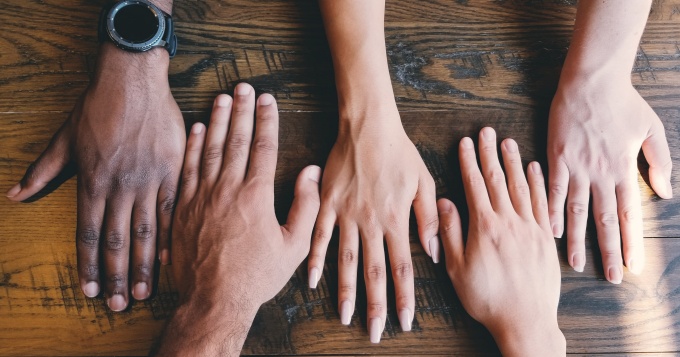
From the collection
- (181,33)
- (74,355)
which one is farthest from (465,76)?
(74,355)

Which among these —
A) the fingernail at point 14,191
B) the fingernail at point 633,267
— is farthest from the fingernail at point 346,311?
the fingernail at point 14,191

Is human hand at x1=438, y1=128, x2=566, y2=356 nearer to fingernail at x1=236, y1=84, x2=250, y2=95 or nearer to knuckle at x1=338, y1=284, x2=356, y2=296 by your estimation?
knuckle at x1=338, y1=284, x2=356, y2=296

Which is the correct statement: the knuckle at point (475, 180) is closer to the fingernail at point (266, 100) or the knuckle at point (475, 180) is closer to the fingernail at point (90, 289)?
the fingernail at point (266, 100)

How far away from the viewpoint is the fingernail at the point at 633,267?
3.25 feet

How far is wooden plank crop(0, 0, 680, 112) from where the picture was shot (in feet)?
3.39

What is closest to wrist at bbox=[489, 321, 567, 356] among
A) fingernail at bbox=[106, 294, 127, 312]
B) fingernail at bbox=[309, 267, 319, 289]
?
fingernail at bbox=[309, 267, 319, 289]

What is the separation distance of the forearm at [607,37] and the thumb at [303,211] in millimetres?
567

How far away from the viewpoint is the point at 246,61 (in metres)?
1.05

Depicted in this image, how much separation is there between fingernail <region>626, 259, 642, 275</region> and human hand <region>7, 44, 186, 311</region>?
2.98 feet

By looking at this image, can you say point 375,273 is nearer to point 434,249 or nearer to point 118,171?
point 434,249

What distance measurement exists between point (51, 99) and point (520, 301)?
1.01 m

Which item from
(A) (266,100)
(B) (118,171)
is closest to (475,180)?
(A) (266,100)

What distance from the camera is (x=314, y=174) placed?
3.29 feet

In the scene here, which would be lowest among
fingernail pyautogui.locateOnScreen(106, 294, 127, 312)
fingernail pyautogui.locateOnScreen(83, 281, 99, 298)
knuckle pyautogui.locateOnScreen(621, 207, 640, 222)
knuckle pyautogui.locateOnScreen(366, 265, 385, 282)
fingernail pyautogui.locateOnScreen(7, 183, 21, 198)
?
fingernail pyautogui.locateOnScreen(106, 294, 127, 312)
